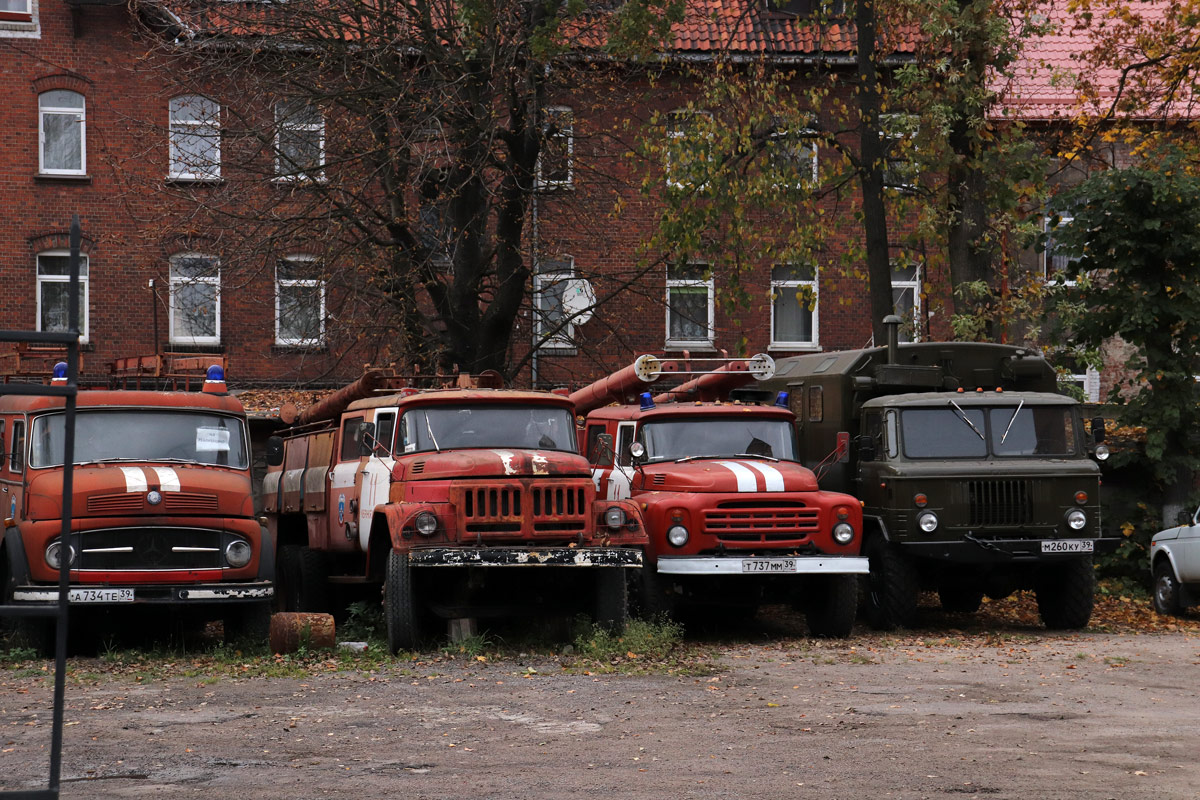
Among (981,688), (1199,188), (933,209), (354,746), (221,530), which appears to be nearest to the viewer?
(354,746)

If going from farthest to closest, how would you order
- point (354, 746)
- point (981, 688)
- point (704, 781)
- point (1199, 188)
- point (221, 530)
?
point (1199, 188) < point (221, 530) < point (981, 688) < point (354, 746) < point (704, 781)

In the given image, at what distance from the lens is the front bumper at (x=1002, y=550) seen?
54.6 feet

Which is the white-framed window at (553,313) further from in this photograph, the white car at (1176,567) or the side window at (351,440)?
the white car at (1176,567)

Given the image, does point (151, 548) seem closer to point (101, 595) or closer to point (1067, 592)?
point (101, 595)

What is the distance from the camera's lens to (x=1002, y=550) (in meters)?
16.7

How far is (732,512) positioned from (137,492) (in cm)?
560

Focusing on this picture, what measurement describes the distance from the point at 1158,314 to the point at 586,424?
816 centimetres

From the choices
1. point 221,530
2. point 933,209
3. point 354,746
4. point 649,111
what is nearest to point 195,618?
point 221,530

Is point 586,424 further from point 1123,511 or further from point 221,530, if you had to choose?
point 1123,511

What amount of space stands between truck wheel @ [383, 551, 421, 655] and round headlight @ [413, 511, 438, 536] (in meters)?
0.27

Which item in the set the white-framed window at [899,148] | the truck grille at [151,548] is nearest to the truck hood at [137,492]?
the truck grille at [151,548]

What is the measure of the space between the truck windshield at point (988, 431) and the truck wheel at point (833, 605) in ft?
6.75

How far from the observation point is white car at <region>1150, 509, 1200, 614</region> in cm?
1914

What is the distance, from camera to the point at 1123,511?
73.6 ft
